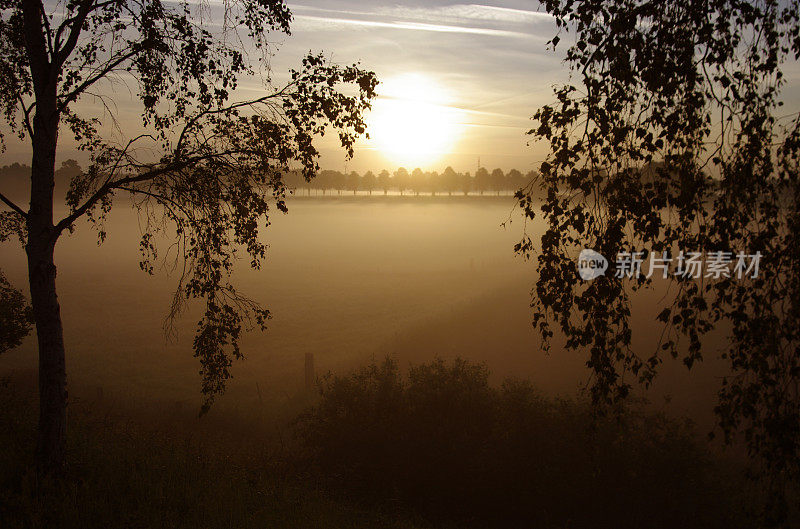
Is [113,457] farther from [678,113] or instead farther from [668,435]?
[668,435]

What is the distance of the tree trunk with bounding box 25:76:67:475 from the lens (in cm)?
873

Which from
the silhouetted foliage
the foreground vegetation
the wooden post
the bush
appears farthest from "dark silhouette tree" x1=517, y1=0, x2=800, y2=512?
the wooden post

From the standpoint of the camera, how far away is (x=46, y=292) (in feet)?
28.8

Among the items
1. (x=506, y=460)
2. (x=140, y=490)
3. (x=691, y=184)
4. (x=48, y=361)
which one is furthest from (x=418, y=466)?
(x=691, y=184)

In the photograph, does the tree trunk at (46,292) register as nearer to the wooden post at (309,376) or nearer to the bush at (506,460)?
the bush at (506,460)

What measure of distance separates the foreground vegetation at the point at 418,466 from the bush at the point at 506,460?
1.5 inches

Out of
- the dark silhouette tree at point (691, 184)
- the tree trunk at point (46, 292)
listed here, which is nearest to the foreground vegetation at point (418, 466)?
the tree trunk at point (46, 292)

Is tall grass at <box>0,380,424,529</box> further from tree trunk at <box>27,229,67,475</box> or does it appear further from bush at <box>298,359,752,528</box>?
bush at <box>298,359,752,528</box>

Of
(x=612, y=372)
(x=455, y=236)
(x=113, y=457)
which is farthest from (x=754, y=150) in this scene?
(x=455, y=236)

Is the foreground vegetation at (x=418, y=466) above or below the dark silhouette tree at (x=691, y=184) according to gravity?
below

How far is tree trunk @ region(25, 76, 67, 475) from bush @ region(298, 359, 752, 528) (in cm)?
957

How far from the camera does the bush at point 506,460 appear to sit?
51.0ft

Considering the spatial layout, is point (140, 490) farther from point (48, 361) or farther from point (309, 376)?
point (309, 376)

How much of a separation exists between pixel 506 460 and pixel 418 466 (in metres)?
2.96
